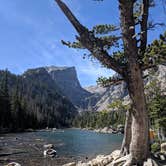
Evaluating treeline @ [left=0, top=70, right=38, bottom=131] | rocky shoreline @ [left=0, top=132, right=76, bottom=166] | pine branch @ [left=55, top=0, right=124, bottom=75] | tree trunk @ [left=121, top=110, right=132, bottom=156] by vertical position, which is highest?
treeline @ [left=0, top=70, right=38, bottom=131]

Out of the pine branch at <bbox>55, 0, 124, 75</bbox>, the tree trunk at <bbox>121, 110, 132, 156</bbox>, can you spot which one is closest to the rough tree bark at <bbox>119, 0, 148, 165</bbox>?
the pine branch at <bbox>55, 0, 124, 75</bbox>

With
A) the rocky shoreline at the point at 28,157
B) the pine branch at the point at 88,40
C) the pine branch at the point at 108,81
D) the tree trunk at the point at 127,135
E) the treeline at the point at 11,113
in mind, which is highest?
the treeline at the point at 11,113

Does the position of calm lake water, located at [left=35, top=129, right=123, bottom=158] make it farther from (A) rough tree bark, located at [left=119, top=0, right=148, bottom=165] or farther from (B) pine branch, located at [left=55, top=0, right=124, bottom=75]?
(B) pine branch, located at [left=55, top=0, right=124, bottom=75]

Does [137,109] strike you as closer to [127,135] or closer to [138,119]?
[138,119]

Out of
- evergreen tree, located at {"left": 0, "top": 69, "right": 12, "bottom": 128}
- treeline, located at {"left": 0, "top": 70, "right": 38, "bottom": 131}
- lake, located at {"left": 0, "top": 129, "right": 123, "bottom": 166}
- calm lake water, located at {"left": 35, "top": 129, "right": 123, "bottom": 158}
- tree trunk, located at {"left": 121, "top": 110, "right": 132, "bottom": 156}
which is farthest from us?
treeline, located at {"left": 0, "top": 70, "right": 38, "bottom": 131}

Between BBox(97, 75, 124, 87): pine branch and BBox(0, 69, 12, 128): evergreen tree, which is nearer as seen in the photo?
BBox(97, 75, 124, 87): pine branch

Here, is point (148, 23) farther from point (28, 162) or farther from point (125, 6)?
point (28, 162)

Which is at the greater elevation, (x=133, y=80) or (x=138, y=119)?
(x=133, y=80)

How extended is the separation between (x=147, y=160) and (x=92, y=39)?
18.3 ft

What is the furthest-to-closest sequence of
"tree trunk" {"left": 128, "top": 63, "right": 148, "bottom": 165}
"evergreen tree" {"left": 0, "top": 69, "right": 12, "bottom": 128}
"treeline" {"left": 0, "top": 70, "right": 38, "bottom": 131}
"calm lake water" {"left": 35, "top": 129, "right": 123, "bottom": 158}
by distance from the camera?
"treeline" {"left": 0, "top": 70, "right": 38, "bottom": 131} < "evergreen tree" {"left": 0, "top": 69, "right": 12, "bottom": 128} < "calm lake water" {"left": 35, "top": 129, "right": 123, "bottom": 158} < "tree trunk" {"left": 128, "top": 63, "right": 148, "bottom": 165}

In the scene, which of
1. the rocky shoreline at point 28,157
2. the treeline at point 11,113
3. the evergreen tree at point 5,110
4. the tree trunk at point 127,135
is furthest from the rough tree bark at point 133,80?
the evergreen tree at point 5,110

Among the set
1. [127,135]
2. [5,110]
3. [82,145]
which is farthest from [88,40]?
[5,110]

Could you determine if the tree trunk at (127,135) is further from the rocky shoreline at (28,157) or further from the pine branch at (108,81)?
the rocky shoreline at (28,157)

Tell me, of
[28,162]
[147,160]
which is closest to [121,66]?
[147,160]
